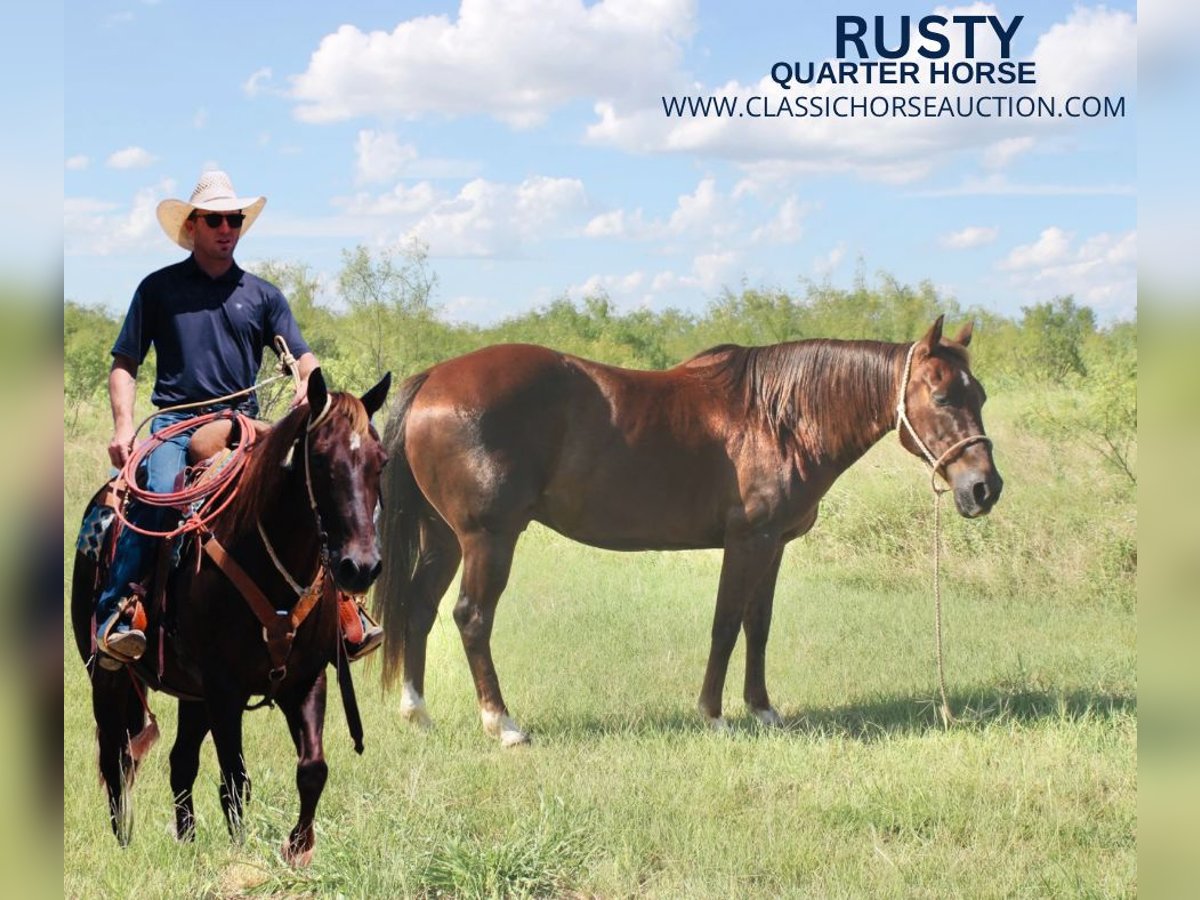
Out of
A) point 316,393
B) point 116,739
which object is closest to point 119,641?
point 116,739

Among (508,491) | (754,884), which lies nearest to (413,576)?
(508,491)

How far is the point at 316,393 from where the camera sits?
3758 millimetres

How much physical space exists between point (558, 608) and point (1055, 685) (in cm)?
335

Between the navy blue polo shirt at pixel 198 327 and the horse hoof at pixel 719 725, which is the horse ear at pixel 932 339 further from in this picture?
the navy blue polo shirt at pixel 198 327

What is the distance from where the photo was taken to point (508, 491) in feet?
22.2

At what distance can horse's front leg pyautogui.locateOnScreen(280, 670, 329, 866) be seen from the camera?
420 cm

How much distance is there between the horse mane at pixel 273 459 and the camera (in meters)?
3.79

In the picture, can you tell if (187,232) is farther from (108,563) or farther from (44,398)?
(44,398)

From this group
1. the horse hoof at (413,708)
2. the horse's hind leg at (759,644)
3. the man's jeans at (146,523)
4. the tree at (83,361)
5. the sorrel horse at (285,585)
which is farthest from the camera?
the tree at (83,361)

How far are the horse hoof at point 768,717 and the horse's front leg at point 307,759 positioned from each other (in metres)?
3.28

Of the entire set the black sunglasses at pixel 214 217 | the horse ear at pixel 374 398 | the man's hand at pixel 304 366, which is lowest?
the horse ear at pixel 374 398

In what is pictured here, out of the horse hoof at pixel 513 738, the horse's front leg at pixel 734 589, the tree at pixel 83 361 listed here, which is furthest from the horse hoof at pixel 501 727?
the tree at pixel 83 361

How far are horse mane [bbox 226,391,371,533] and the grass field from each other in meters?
1.32

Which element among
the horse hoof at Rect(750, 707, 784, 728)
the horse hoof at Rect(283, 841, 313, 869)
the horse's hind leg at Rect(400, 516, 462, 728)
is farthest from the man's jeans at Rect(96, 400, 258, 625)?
the horse hoof at Rect(750, 707, 784, 728)
